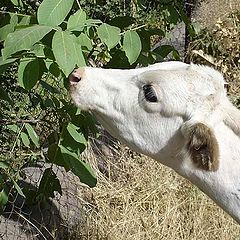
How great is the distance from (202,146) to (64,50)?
894mm

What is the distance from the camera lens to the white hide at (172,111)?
320 cm

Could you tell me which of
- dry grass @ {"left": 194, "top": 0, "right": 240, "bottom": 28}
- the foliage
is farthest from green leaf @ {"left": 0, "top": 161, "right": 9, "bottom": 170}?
dry grass @ {"left": 194, "top": 0, "right": 240, "bottom": 28}

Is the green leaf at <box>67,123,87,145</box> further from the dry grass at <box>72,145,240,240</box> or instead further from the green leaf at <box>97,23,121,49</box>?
the dry grass at <box>72,145,240,240</box>

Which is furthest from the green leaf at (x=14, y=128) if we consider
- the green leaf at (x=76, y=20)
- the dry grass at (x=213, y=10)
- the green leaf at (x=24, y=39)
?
the dry grass at (x=213, y=10)

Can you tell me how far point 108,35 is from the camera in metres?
2.79

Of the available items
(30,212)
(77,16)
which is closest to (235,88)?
(30,212)

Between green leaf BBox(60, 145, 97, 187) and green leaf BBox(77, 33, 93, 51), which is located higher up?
green leaf BBox(77, 33, 93, 51)

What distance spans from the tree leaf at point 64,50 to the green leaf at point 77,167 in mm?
914

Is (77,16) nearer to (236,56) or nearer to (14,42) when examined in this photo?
(14,42)

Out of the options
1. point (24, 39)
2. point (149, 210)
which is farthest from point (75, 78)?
point (149, 210)

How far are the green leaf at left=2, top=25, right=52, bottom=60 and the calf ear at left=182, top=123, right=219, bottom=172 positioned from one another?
0.93 meters

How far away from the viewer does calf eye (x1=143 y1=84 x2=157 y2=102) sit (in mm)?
3266

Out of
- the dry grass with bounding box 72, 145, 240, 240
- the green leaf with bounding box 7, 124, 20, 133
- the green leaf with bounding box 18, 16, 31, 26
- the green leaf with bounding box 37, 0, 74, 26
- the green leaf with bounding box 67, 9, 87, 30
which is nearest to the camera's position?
the green leaf with bounding box 37, 0, 74, 26

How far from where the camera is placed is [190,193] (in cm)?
502
